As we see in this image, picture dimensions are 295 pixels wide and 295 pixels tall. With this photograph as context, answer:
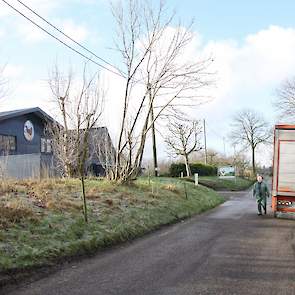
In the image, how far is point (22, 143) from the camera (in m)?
36.2

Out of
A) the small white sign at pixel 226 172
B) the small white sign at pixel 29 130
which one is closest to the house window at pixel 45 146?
the small white sign at pixel 29 130

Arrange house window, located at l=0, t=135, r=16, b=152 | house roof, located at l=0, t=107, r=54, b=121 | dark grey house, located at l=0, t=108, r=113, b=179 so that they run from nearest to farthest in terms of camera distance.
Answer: dark grey house, located at l=0, t=108, r=113, b=179
house window, located at l=0, t=135, r=16, b=152
house roof, located at l=0, t=107, r=54, b=121

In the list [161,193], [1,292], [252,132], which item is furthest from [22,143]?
[252,132]

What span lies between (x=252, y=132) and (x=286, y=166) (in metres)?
58.6

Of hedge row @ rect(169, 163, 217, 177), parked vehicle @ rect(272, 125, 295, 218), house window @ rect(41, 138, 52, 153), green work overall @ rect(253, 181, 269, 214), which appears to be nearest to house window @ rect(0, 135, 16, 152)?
house window @ rect(41, 138, 52, 153)

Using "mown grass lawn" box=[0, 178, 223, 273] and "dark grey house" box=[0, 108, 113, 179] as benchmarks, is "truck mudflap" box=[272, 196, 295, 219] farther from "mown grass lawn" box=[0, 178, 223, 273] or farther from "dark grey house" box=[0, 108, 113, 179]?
"dark grey house" box=[0, 108, 113, 179]

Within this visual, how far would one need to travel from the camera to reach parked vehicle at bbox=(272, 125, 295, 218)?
16203mm

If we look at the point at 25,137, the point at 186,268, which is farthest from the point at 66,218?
the point at 25,137

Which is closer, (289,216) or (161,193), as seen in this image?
(289,216)

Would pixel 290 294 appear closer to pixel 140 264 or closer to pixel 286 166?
pixel 140 264

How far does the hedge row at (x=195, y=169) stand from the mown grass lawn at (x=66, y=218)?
1309 inches

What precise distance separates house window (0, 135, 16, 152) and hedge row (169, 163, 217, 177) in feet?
71.7

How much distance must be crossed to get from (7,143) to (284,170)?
72.1 feet

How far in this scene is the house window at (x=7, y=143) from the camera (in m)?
32.2
